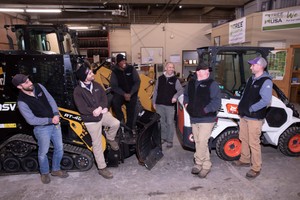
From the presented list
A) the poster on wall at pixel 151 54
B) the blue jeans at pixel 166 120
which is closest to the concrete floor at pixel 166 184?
the blue jeans at pixel 166 120

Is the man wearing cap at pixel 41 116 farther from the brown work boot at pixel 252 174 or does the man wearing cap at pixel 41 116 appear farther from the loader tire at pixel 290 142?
the loader tire at pixel 290 142

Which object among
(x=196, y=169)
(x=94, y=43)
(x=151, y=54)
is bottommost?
(x=196, y=169)

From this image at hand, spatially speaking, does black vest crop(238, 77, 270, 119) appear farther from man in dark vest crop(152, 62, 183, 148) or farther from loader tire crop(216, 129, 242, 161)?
man in dark vest crop(152, 62, 183, 148)

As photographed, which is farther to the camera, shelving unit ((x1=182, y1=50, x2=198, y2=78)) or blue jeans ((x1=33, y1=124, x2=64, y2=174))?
shelving unit ((x1=182, y1=50, x2=198, y2=78))

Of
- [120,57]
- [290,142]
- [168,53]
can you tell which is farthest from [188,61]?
[290,142]

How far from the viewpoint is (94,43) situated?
11461mm

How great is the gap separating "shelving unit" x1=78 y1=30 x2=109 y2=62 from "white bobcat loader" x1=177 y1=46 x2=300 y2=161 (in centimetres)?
858

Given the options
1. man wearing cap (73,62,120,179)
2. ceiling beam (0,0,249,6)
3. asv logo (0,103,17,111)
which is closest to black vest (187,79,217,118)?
man wearing cap (73,62,120,179)

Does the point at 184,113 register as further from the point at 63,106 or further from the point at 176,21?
the point at 176,21

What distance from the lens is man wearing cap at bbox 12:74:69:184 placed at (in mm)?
2785

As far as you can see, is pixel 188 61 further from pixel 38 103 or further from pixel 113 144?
pixel 38 103

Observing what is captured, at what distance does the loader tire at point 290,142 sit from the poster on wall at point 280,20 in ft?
16.9

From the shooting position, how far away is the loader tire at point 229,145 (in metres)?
3.63

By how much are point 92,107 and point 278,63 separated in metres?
7.03
